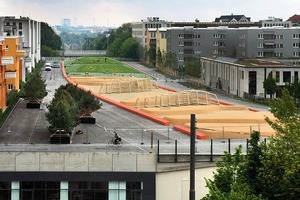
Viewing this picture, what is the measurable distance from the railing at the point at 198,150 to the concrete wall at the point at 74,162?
757 mm

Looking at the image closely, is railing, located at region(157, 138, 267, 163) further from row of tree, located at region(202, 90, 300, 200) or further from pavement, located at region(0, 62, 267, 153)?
row of tree, located at region(202, 90, 300, 200)

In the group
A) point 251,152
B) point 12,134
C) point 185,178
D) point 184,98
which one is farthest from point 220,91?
point 251,152

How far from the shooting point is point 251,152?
2072 cm

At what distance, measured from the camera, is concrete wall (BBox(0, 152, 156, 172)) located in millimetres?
28000

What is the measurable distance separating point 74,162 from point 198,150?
5946mm

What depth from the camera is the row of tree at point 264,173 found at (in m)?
19.5

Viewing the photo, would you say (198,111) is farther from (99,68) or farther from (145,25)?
(145,25)

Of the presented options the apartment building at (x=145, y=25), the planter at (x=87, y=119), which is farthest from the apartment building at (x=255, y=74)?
the apartment building at (x=145, y=25)

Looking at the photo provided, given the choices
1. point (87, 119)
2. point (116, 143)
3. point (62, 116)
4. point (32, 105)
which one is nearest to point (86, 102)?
point (87, 119)

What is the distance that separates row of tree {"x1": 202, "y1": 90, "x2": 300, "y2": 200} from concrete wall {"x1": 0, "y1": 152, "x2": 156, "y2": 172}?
7613 mm

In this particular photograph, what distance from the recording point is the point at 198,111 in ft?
167

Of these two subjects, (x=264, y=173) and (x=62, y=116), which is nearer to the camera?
(x=264, y=173)

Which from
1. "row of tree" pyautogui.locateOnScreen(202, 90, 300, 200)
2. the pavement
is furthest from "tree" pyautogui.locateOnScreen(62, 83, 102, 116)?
"row of tree" pyautogui.locateOnScreen(202, 90, 300, 200)

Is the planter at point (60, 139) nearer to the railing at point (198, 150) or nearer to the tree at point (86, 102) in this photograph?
the railing at point (198, 150)
